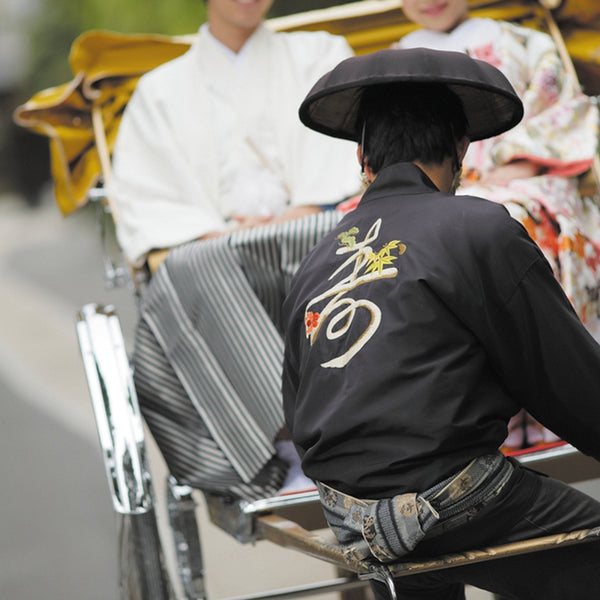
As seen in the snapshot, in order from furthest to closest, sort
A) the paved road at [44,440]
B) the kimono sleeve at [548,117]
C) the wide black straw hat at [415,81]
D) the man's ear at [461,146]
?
the paved road at [44,440]
the kimono sleeve at [548,117]
the man's ear at [461,146]
the wide black straw hat at [415,81]

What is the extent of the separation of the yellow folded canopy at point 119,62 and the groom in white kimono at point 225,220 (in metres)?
0.16

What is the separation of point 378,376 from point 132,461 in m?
0.88

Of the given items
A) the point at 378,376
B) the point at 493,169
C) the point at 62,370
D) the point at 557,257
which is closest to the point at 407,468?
the point at 378,376

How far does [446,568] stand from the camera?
1446mm

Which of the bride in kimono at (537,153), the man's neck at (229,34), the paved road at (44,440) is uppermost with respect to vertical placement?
the man's neck at (229,34)

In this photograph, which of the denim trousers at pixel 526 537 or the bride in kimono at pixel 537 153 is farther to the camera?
the bride in kimono at pixel 537 153

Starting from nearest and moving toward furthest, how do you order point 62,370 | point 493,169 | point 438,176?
point 438,176
point 493,169
point 62,370

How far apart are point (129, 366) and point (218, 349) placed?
211 millimetres

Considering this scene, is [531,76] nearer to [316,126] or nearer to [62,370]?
[316,126]

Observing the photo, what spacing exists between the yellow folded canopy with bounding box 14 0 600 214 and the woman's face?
208 millimetres

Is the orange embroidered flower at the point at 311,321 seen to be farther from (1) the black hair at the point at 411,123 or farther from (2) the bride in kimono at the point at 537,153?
(2) the bride in kimono at the point at 537,153

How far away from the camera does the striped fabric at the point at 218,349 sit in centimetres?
226

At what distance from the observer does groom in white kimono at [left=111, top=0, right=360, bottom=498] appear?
7.43ft

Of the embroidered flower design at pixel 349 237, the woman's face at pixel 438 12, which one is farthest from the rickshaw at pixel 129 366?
the embroidered flower design at pixel 349 237
